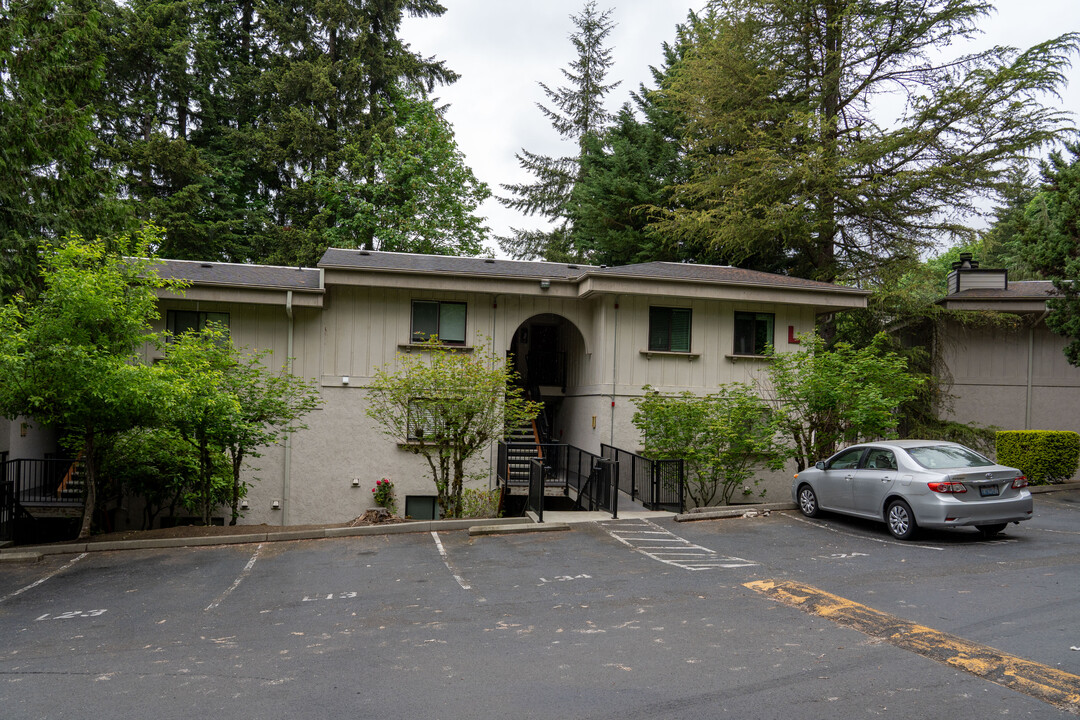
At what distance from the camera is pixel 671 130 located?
2984 centimetres

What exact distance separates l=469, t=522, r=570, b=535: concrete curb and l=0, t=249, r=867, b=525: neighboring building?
4.55m

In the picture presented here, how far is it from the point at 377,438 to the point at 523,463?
3.81 meters

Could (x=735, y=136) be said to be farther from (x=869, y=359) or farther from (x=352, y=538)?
(x=352, y=538)

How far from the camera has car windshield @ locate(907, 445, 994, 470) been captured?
35.6ft

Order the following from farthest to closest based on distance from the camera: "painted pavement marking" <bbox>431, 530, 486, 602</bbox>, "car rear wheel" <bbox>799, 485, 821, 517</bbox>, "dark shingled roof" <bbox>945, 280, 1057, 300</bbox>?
1. "dark shingled roof" <bbox>945, 280, 1057, 300</bbox>
2. "car rear wheel" <bbox>799, 485, 821, 517</bbox>
3. "painted pavement marking" <bbox>431, 530, 486, 602</bbox>

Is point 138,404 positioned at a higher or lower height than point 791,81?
lower

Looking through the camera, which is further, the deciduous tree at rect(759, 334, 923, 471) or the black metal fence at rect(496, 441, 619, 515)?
the deciduous tree at rect(759, 334, 923, 471)

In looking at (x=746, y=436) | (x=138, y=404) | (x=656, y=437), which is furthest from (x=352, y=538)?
(x=746, y=436)

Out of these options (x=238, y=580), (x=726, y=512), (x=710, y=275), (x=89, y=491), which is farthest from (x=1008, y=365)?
(x=89, y=491)

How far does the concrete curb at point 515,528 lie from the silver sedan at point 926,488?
527 cm

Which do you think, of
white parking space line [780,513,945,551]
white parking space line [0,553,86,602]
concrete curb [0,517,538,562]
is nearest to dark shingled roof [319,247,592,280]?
concrete curb [0,517,538,562]

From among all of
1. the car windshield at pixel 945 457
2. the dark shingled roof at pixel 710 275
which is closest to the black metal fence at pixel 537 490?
the dark shingled roof at pixel 710 275

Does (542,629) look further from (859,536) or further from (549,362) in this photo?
(549,362)

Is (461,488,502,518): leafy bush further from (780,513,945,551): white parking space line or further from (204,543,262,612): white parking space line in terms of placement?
(780,513,945,551): white parking space line
